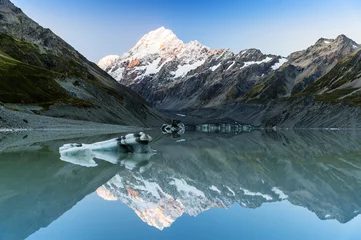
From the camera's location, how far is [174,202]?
62.5 feet

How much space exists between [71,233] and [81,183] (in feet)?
30.9

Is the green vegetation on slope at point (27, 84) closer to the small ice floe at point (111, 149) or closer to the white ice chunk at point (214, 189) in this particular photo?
the small ice floe at point (111, 149)

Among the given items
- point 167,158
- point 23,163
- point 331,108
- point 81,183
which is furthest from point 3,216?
point 331,108

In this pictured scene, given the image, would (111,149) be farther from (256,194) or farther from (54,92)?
(54,92)

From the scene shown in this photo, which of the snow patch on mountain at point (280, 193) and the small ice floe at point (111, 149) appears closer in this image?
the snow patch on mountain at point (280, 193)

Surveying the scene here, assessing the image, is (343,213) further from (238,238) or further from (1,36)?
(1,36)

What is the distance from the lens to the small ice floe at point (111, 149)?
36450 mm

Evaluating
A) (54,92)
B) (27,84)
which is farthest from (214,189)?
(54,92)

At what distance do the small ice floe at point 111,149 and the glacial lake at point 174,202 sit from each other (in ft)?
14.8

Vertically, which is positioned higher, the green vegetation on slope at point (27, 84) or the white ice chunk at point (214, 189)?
the green vegetation on slope at point (27, 84)

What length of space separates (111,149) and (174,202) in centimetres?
2314

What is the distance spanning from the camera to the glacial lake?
543 inches

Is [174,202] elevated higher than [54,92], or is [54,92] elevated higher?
[54,92]

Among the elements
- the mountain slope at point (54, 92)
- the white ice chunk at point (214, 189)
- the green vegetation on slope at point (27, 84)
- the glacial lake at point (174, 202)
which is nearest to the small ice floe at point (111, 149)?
the glacial lake at point (174, 202)
